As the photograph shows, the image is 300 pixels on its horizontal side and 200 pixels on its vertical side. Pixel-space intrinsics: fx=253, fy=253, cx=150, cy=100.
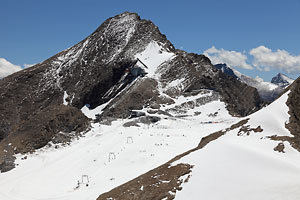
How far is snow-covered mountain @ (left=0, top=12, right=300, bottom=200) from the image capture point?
16938 millimetres

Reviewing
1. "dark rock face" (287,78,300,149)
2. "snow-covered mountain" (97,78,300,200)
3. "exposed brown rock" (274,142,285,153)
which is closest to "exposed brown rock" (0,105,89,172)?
"snow-covered mountain" (97,78,300,200)

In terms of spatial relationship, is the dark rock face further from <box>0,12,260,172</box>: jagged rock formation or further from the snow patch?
the snow patch

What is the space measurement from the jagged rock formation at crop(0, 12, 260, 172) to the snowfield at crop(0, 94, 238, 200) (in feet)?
84.4

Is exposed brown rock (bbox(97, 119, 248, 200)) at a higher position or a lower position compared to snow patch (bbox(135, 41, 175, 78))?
lower

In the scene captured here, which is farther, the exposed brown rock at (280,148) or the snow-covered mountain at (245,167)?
the exposed brown rock at (280,148)

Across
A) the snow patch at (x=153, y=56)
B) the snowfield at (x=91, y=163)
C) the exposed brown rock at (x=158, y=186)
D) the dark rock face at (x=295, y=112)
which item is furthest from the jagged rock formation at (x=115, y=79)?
the exposed brown rock at (x=158, y=186)

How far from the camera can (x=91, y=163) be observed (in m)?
25.8

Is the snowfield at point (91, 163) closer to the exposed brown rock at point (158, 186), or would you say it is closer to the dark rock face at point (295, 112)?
the exposed brown rock at point (158, 186)

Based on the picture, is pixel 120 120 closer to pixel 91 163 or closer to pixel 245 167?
pixel 91 163

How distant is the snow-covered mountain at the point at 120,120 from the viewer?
16938 millimetres

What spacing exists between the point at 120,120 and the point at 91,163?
2253cm

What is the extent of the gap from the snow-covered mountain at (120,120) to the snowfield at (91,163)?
121mm

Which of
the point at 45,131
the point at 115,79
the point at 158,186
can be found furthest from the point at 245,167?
the point at 115,79

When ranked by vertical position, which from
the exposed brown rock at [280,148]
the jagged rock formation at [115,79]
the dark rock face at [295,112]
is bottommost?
the exposed brown rock at [280,148]
